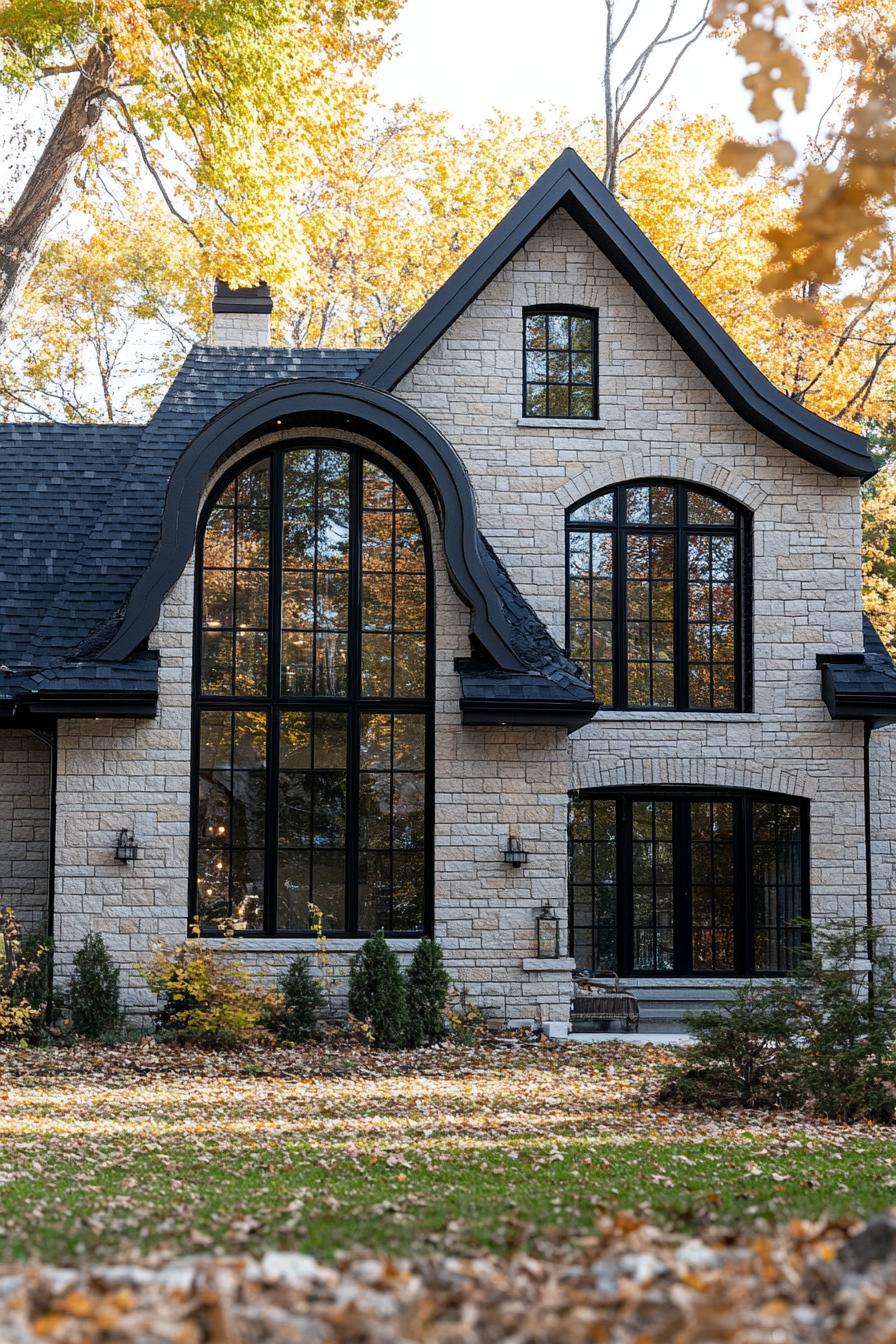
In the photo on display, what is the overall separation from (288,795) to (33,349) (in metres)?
23.4

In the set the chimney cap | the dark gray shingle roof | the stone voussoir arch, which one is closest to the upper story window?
the stone voussoir arch

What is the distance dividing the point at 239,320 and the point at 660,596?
22.7 ft

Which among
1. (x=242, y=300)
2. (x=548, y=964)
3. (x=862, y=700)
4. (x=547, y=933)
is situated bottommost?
(x=548, y=964)

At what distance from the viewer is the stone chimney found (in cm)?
1856

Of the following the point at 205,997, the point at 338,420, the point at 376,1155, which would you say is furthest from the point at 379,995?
the point at 338,420

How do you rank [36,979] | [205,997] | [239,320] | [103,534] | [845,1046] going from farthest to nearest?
[239,320]
[103,534]
[36,979]
[205,997]
[845,1046]

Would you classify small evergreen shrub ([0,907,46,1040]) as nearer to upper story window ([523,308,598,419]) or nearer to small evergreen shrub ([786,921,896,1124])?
small evergreen shrub ([786,921,896,1124])

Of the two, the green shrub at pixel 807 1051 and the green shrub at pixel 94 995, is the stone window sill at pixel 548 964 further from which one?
→ the green shrub at pixel 94 995

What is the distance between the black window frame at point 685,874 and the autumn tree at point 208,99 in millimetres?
9088

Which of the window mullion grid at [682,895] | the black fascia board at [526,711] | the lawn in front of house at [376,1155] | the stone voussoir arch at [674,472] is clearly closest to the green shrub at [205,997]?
the lawn in front of house at [376,1155]

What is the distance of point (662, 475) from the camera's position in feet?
51.7

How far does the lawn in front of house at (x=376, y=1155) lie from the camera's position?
5.72 m

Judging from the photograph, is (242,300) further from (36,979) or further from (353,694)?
(36,979)

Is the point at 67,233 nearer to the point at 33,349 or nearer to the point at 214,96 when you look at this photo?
the point at 33,349
